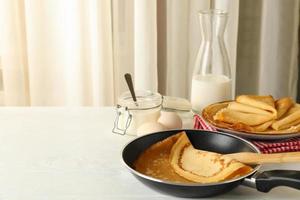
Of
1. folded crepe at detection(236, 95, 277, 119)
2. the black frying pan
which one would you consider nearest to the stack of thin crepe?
folded crepe at detection(236, 95, 277, 119)

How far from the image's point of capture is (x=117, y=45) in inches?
71.3

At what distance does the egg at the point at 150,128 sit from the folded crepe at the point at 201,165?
0.29 ft

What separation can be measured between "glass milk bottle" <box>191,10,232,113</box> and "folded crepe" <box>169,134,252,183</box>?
278 millimetres

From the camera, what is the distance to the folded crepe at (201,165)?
2.66 feet

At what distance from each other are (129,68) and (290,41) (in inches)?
23.7

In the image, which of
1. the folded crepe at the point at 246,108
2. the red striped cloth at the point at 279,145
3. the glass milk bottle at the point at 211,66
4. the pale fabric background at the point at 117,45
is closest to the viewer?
the red striped cloth at the point at 279,145

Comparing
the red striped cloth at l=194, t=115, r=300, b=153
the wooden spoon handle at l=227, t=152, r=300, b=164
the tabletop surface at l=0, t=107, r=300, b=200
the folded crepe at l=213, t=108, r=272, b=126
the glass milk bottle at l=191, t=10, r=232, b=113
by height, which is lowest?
the tabletop surface at l=0, t=107, r=300, b=200

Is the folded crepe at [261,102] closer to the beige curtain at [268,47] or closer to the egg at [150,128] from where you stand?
the egg at [150,128]

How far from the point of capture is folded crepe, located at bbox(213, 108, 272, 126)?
3.32 ft

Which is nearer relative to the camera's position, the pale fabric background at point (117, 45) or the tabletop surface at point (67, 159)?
the tabletop surface at point (67, 159)

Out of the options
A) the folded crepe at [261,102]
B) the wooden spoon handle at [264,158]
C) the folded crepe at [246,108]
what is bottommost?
the wooden spoon handle at [264,158]

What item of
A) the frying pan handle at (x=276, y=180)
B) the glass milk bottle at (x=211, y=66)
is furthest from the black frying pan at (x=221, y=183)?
the glass milk bottle at (x=211, y=66)

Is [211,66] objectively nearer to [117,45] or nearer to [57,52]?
[117,45]

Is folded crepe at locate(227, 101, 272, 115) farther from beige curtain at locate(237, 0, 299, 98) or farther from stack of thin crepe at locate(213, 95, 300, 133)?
beige curtain at locate(237, 0, 299, 98)
